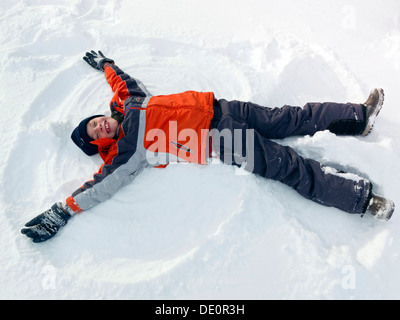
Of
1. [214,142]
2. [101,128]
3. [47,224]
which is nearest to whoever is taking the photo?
[47,224]

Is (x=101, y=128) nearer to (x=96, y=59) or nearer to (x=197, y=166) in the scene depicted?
(x=197, y=166)

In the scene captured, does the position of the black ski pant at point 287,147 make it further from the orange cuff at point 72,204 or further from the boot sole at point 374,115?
the orange cuff at point 72,204

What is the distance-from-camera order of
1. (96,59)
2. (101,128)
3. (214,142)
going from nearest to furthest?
(214,142) → (101,128) → (96,59)

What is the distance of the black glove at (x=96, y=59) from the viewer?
2707 mm

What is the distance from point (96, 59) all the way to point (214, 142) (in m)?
1.50

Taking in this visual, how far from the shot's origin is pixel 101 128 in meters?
2.18

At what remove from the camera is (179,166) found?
2143 mm

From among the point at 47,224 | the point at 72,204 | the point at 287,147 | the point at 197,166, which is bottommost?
the point at 47,224

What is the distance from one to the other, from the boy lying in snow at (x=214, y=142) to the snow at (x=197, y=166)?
10 cm

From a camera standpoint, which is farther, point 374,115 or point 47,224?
point 374,115

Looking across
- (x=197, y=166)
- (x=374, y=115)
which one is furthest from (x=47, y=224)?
(x=374, y=115)

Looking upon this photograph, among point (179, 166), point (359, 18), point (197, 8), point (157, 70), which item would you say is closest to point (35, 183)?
point (179, 166)

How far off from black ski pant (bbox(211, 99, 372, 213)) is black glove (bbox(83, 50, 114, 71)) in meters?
1.23

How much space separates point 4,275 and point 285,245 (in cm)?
174
